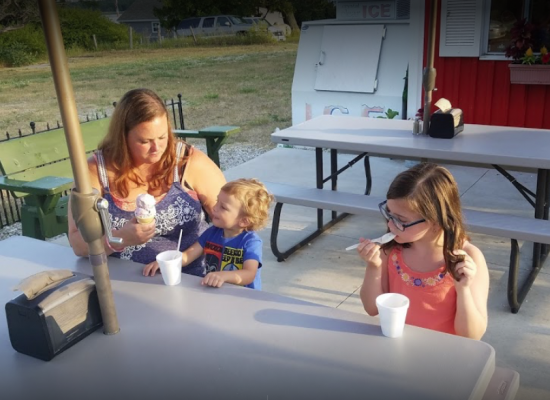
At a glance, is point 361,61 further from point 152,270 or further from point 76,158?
point 76,158

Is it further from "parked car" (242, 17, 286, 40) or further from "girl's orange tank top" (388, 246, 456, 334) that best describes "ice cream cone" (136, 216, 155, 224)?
"parked car" (242, 17, 286, 40)

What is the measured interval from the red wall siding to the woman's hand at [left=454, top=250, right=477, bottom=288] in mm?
4362

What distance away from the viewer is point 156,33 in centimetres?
2462

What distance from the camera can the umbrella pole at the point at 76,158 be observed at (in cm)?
113

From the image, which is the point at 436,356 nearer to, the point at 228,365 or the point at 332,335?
the point at 332,335

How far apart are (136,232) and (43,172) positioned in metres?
2.43

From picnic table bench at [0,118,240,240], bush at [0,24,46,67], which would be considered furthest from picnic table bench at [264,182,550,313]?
bush at [0,24,46,67]

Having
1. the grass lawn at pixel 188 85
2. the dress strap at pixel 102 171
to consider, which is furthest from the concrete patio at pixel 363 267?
the grass lawn at pixel 188 85

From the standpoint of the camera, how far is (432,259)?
1.75m

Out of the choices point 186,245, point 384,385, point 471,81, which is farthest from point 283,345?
point 471,81

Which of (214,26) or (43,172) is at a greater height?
(214,26)

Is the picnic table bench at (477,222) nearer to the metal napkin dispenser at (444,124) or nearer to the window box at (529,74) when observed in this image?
the metal napkin dispenser at (444,124)

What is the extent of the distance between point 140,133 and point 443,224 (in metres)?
1.15

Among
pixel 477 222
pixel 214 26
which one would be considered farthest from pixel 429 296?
pixel 214 26
